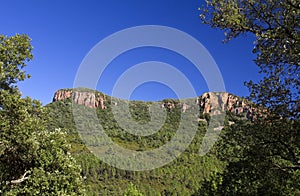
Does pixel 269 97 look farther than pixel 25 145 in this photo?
No

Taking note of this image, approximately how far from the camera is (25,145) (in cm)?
1709

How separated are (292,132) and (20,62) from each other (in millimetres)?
14147

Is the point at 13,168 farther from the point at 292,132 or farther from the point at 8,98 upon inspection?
the point at 292,132

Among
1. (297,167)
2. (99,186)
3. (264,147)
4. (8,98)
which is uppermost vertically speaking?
(99,186)

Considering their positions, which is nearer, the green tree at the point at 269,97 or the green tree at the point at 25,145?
the green tree at the point at 269,97

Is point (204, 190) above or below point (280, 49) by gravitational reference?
above

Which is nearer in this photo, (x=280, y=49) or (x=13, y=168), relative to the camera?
(x=280, y=49)

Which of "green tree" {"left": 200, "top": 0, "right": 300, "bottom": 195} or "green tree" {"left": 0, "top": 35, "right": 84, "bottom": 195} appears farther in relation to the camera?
"green tree" {"left": 0, "top": 35, "right": 84, "bottom": 195}

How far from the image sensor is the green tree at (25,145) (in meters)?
16.2

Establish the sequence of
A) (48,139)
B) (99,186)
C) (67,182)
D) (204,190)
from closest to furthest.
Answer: (67,182)
(48,139)
(204,190)
(99,186)

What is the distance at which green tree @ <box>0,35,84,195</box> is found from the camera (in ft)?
53.2

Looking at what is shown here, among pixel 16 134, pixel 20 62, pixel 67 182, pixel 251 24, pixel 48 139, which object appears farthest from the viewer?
pixel 48 139

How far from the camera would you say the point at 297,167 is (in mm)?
11758

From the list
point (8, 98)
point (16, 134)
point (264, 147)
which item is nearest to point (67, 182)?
point (16, 134)
